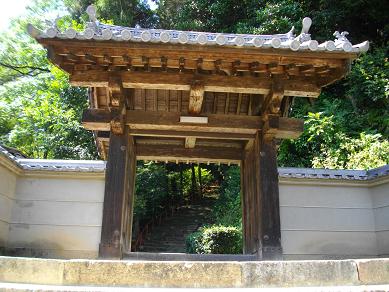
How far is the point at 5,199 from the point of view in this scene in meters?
6.71

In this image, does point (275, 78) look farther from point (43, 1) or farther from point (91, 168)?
point (43, 1)

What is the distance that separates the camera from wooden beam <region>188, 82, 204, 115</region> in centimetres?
524

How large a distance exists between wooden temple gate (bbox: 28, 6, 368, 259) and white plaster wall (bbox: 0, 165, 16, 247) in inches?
83.0

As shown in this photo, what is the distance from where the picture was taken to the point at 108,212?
→ 5.21 metres

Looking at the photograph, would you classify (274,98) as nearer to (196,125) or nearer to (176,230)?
(196,125)

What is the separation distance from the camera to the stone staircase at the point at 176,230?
17719mm

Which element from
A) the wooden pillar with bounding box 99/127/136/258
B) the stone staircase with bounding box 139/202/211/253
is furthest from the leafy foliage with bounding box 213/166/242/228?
the wooden pillar with bounding box 99/127/136/258

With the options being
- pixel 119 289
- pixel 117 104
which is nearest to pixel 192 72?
pixel 117 104

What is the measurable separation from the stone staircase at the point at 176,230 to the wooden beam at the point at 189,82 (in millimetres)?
12446

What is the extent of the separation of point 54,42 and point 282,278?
365 cm

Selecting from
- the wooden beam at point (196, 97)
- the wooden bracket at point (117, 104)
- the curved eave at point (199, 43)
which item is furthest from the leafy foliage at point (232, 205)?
the curved eave at point (199, 43)

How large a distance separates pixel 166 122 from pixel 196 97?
25.0 inches

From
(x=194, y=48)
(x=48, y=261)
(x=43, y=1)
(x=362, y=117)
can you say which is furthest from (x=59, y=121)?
(x=48, y=261)

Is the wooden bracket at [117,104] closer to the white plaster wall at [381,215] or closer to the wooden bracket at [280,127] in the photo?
the wooden bracket at [280,127]
